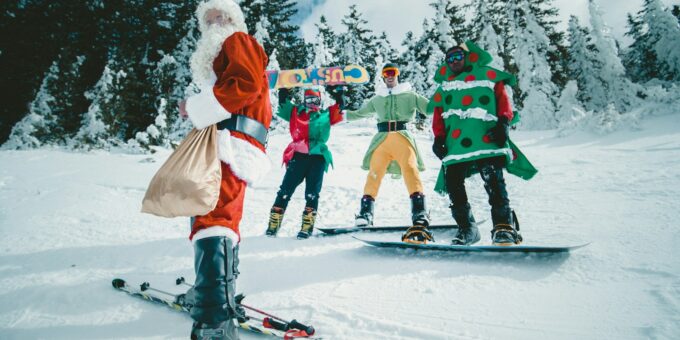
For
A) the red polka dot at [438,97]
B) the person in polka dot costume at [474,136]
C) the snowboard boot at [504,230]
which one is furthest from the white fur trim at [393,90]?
the snowboard boot at [504,230]

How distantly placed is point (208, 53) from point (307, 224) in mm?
2553

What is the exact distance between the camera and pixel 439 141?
145 inches

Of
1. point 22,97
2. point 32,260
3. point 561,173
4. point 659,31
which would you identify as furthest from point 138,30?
point 659,31

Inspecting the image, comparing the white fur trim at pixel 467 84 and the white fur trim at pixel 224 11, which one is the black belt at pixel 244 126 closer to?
the white fur trim at pixel 224 11

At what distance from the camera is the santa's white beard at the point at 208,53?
85.8 inches

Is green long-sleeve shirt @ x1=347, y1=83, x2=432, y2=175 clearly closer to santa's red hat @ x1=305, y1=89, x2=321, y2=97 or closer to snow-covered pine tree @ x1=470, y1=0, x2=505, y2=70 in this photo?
santa's red hat @ x1=305, y1=89, x2=321, y2=97

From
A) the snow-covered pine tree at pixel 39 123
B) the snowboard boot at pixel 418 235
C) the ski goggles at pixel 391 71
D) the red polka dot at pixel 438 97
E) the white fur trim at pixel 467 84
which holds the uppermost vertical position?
the snow-covered pine tree at pixel 39 123

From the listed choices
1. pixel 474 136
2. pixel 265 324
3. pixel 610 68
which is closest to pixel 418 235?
pixel 474 136

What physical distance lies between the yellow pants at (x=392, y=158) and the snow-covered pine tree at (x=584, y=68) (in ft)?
94.0

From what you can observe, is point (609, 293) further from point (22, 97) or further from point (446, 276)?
point (22, 97)

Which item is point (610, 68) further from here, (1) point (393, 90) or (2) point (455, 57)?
(2) point (455, 57)

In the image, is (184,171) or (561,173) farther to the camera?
(561,173)

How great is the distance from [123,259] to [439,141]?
338 centimetres

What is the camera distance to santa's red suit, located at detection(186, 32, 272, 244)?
1.92m
